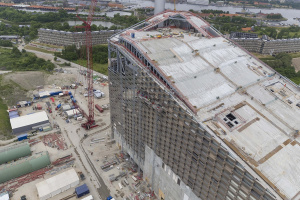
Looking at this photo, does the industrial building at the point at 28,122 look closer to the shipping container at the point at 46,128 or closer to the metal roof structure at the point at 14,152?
the shipping container at the point at 46,128

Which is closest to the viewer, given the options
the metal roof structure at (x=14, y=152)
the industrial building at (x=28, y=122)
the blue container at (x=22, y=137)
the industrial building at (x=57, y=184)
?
the industrial building at (x=57, y=184)

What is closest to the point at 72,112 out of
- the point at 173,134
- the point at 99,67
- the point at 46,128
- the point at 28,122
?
the point at 46,128

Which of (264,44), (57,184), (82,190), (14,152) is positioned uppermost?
(264,44)

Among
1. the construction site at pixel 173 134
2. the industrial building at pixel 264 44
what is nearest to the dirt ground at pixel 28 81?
the construction site at pixel 173 134

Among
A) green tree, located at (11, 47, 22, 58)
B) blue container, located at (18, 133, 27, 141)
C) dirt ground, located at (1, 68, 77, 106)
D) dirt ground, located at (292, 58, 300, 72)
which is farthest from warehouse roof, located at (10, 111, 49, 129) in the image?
dirt ground, located at (292, 58, 300, 72)

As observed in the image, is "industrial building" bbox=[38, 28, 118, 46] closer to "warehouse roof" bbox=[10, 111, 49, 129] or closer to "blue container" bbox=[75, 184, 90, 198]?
"warehouse roof" bbox=[10, 111, 49, 129]

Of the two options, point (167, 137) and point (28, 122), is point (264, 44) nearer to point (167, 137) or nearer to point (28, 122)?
point (167, 137)
